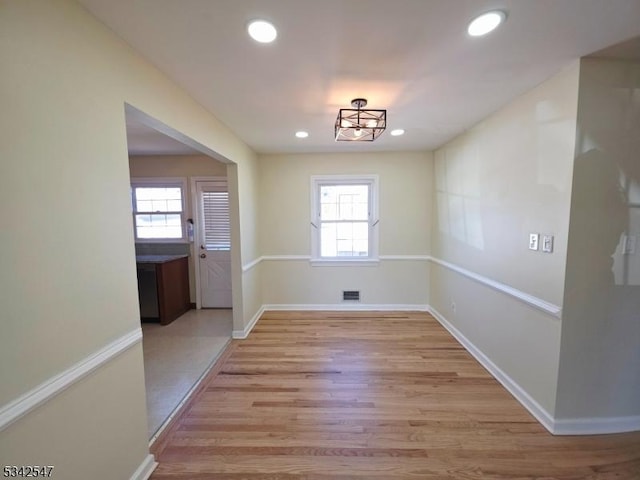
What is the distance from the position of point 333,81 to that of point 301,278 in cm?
307

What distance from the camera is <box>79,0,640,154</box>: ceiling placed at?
129cm

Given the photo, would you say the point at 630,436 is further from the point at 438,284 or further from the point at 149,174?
the point at 149,174

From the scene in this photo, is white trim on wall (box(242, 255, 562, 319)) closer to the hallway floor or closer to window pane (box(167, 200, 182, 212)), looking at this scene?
the hallway floor

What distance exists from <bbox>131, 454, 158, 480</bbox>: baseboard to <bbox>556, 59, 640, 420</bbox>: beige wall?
2682 millimetres

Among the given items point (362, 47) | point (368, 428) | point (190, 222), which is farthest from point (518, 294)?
point (190, 222)

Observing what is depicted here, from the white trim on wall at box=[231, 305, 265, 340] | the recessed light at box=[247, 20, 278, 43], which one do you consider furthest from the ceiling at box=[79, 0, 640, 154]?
the white trim on wall at box=[231, 305, 265, 340]

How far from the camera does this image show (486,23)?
1.39m

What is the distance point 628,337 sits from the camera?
189 centimetres

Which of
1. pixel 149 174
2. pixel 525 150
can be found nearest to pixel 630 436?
pixel 525 150

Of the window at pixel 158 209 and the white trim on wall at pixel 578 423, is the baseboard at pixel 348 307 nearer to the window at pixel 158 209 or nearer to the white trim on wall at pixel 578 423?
the window at pixel 158 209

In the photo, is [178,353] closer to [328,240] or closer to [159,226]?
[159,226]

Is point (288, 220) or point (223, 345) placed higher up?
point (288, 220)

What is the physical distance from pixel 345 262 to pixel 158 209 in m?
3.13

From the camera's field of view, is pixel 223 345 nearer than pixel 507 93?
No
